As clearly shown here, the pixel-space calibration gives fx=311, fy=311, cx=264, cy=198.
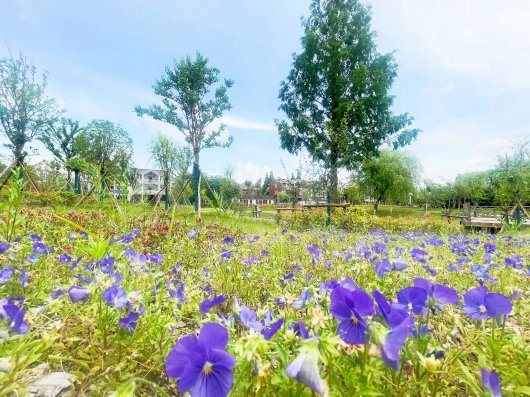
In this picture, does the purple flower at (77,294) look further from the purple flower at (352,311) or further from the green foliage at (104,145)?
the green foliage at (104,145)

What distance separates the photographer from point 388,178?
4044 cm

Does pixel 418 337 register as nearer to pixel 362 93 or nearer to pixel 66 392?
pixel 66 392

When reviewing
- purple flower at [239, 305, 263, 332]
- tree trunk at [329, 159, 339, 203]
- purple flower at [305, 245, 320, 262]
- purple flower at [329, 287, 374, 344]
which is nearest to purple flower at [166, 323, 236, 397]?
purple flower at [329, 287, 374, 344]

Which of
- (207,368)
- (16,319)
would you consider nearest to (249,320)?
(207,368)

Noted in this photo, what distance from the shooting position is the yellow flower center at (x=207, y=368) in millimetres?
681

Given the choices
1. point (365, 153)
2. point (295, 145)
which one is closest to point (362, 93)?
point (365, 153)

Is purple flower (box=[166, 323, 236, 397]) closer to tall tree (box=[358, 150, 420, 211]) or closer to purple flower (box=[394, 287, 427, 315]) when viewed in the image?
purple flower (box=[394, 287, 427, 315])

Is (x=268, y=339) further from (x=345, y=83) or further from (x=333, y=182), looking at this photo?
(x=345, y=83)

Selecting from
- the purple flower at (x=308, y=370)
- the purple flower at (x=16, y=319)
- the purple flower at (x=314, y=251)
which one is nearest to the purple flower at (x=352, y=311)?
the purple flower at (x=308, y=370)

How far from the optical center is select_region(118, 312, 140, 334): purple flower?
4.19 feet

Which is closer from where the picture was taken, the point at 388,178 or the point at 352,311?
the point at 352,311

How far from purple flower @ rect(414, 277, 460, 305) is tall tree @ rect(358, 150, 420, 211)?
1600 inches

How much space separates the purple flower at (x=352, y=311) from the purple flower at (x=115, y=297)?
0.92 meters

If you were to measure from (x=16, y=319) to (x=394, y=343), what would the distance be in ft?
4.33
